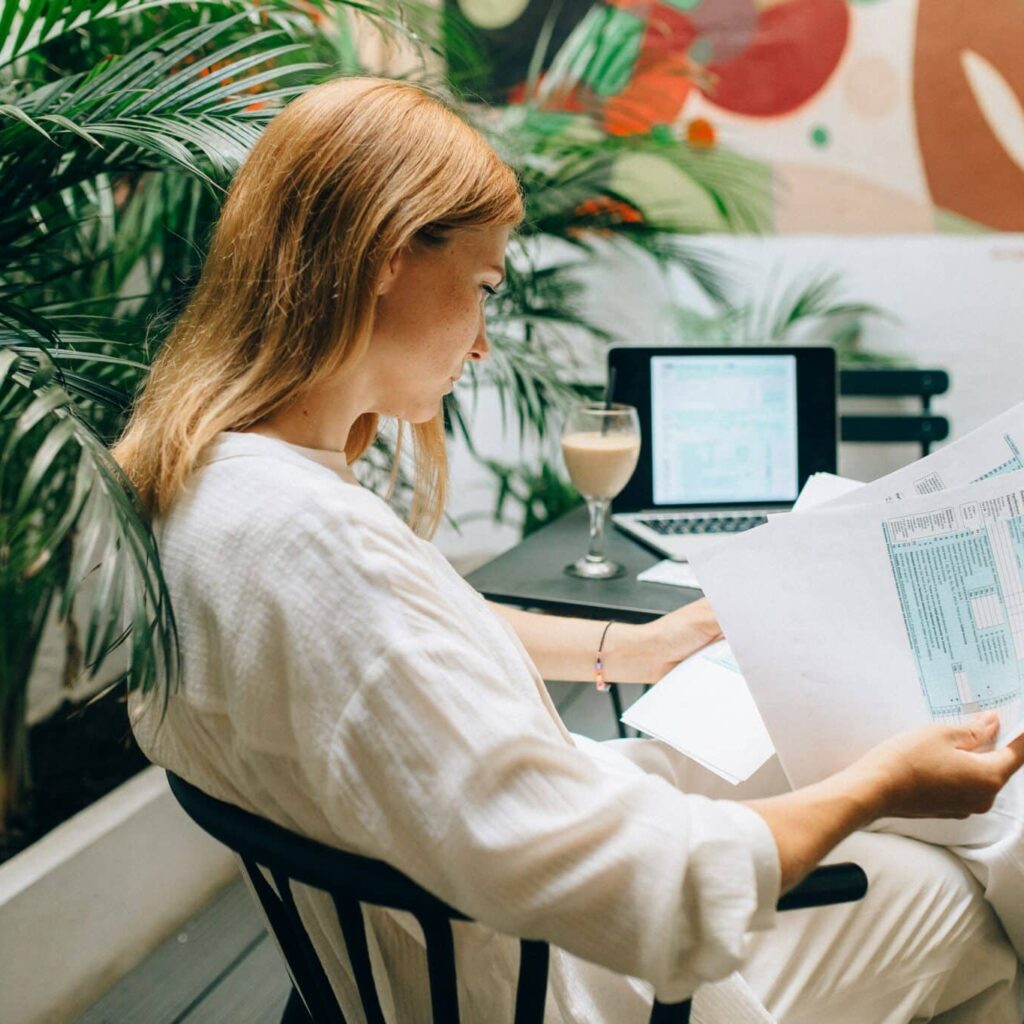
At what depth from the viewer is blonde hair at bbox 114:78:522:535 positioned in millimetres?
732

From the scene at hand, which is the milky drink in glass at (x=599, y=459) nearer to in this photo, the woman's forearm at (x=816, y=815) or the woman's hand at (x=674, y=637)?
the woman's hand at (x=674, y=637)

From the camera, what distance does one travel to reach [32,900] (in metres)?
1.41

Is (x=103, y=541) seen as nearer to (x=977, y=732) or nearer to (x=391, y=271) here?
(x=391, y=271)

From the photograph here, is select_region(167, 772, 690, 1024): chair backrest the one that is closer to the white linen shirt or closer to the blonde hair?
the white linen shirt

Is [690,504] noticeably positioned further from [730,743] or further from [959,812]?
[959,812]

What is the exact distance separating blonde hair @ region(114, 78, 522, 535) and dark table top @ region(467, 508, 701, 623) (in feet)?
2.02

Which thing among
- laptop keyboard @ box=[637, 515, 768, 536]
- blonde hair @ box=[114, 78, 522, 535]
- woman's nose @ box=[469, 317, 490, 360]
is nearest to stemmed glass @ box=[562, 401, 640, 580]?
laptop keyboard @ box=[637, 515, 768, 536]

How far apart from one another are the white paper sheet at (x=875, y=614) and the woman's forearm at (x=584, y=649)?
335 mm

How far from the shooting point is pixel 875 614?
2.59 feet

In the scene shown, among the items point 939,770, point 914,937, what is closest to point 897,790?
point 939,770

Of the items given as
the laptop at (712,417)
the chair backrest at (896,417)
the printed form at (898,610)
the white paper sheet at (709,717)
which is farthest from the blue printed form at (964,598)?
the chair backrest at (896,417)

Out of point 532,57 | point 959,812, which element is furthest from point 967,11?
point 959,812

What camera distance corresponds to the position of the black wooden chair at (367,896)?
624mm

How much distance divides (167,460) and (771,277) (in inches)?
87.0
